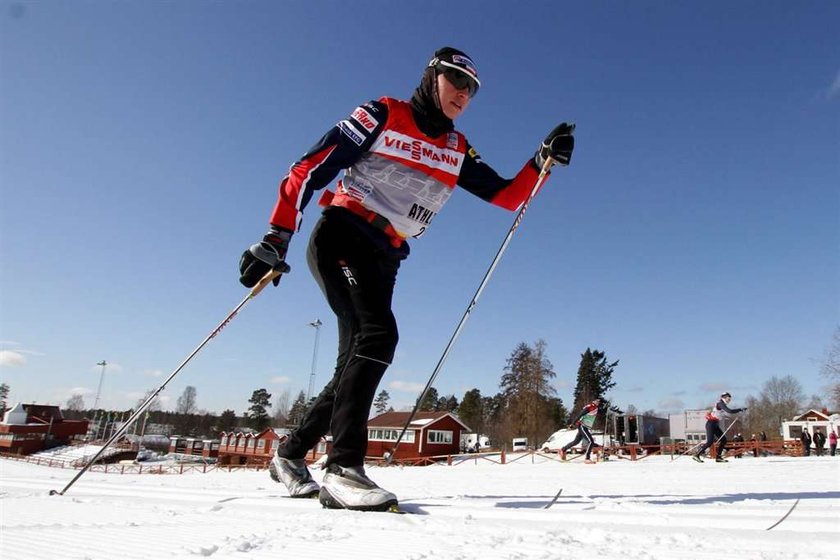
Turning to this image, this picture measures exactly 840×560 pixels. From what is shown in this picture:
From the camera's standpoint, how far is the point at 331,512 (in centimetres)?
190

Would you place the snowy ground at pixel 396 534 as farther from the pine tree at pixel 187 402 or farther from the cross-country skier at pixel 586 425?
the pine tree at pixel 187 402

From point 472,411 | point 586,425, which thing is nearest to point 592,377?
point 472,411

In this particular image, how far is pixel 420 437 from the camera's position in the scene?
3738 centimetres

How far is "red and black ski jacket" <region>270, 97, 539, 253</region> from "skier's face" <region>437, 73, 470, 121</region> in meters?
0.15

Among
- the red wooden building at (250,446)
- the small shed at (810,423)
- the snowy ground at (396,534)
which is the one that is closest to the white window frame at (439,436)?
the red wooden building at (250,446)

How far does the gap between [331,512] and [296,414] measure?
86341 millimetres

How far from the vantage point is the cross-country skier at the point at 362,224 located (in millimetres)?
2473

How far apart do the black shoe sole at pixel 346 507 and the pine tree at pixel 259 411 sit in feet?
292

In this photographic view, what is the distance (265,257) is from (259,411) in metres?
91.3

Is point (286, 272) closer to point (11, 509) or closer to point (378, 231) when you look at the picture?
point (378, 231)

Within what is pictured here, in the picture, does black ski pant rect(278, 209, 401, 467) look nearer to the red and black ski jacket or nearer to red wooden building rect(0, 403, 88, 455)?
the red and black ski jacket

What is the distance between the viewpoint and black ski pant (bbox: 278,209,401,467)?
243cm

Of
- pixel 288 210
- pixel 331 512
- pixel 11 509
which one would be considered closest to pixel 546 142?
pixel 288 210

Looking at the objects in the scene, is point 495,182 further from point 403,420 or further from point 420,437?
point 403,420
